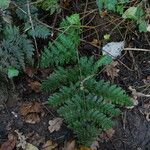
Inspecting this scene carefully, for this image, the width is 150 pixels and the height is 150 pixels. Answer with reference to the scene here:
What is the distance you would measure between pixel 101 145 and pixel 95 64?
74 cm

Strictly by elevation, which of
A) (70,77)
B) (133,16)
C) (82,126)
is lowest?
(82,126)

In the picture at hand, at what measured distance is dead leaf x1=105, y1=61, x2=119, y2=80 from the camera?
11.6 ft

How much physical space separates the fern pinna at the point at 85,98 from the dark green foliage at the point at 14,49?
6.9 inches

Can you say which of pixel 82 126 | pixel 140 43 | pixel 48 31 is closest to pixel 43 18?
pixel 48 31

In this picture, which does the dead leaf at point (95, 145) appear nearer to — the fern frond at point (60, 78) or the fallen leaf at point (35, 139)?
the fallen leaf at point (35, 139)

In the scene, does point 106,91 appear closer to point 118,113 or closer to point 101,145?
point 118,113

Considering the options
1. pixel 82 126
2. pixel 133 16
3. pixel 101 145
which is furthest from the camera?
pixel 133 16

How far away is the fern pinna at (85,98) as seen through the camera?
3.15 m

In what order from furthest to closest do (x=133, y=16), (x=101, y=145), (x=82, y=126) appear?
(x=133, y=16) → (x=101, y=145) → (x=82, y=126)

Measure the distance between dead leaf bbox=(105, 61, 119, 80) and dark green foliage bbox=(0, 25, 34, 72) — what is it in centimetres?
74

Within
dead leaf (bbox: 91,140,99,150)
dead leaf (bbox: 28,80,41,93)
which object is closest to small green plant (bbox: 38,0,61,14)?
dead leaf (bbox: 28,80,41,93)

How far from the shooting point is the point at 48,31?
3484mm

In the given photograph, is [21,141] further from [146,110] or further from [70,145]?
[146,110]

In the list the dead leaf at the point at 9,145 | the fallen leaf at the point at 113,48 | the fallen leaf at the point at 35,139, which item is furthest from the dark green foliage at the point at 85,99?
the dead leaf at the point at 9,145
